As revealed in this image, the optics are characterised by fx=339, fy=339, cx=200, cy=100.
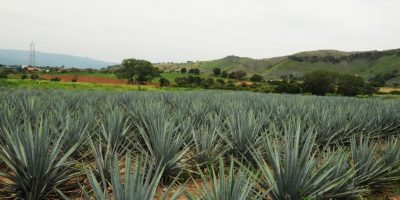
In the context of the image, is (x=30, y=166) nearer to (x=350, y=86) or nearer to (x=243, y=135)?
Answer: (x=243, y=135)

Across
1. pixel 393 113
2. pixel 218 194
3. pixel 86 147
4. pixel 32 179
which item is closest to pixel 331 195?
pixel 218 194

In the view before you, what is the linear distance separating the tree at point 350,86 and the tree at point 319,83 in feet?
5.12

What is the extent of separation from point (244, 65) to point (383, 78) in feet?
212

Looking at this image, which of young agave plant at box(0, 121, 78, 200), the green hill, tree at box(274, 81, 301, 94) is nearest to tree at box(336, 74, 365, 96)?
tree at box(274, 81, 301, 94)

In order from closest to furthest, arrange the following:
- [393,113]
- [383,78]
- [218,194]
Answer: [218,194] < [393,113] < [383,78]

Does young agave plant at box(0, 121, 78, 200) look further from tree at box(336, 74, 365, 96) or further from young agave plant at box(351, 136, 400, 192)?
tree at box(336, 74, 365, 96)

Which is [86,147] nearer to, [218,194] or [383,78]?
[218,194]

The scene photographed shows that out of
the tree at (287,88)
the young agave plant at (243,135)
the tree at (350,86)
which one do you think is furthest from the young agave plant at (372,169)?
the tree at (350,86)

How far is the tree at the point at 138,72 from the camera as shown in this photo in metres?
72.8

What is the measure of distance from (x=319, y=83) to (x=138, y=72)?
37.3m

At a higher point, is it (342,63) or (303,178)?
(342,63)

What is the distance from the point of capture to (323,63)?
142375 mm

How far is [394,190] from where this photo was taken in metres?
4.80

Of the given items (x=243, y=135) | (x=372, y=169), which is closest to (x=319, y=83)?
(x=243, y=135)
